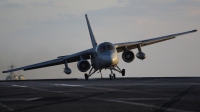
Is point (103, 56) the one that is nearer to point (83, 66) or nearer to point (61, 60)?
point (83, 66)

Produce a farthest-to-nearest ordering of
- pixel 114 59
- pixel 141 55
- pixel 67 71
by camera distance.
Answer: pixel 67 71 → pixel 141 55 → pixel 114 59

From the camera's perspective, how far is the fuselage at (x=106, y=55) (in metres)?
38.1

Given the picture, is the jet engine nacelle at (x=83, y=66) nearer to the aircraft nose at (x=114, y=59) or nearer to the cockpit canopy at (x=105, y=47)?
the cockpit canopy at (x=105, y=47)

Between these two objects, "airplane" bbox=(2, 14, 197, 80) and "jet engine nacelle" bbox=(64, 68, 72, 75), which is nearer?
"airplane" bbox=(2, 14, 197, 80)

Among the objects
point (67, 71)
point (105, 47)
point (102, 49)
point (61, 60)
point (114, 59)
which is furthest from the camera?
point (61, 60)

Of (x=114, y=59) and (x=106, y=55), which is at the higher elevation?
(x=106, y=55)

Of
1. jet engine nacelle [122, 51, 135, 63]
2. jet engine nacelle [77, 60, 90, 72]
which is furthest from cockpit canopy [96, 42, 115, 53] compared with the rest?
jet engine nacelle [122, 51, 135, 63]

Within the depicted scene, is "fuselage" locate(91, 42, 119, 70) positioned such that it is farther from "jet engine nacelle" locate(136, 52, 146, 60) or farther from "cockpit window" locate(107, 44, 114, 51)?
"jet engine nacelle" locate(136, 52, 146, 60)

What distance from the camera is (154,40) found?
47.0 m

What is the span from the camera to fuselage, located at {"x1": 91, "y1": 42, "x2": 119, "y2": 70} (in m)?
38.1

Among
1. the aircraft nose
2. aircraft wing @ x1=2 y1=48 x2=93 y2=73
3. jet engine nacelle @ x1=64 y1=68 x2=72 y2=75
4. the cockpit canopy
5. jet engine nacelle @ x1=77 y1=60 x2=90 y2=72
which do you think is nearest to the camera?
the aircraft nose

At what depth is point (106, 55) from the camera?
38219 mm

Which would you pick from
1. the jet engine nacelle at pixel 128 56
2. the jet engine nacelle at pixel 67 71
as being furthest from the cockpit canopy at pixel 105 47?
the jet engine nacelle at pixel 67 71

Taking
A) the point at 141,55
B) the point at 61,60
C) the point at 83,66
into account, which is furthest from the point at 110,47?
the point at 61,60
